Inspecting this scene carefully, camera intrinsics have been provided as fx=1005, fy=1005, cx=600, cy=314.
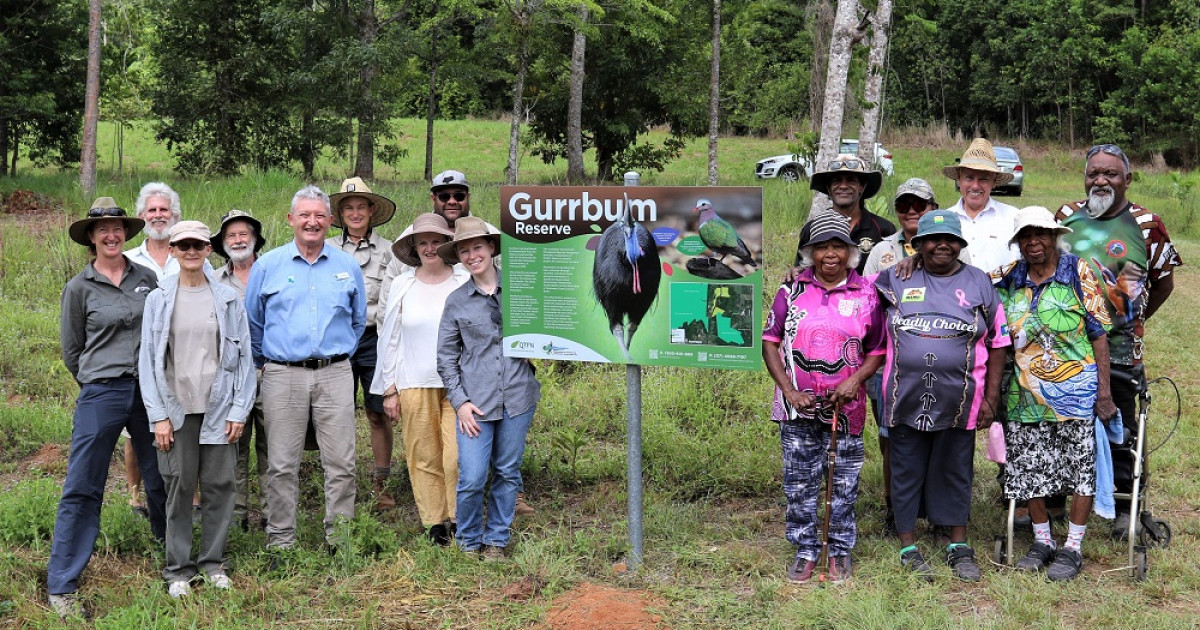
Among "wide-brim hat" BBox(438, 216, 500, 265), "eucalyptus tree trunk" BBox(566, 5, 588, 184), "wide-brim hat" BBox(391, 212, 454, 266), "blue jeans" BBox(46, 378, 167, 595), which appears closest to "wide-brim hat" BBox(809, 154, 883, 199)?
"wide-brim hat" BBox(438, 216, 500, 265)

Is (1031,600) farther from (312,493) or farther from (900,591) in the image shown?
(312,493)

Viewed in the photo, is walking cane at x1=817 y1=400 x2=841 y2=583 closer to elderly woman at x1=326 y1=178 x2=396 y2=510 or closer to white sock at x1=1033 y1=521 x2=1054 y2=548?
white sock at x1=1033 y1=521 x2=1054 y2=548

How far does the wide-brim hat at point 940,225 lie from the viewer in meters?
4.66

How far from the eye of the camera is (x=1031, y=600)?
450cm

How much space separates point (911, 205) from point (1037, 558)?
1.89 metres

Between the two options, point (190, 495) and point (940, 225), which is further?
point (190, 495)

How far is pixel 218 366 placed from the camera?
4820 mm

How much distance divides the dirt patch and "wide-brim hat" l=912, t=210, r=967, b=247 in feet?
6.95

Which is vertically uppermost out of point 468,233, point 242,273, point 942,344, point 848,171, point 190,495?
point 848,171

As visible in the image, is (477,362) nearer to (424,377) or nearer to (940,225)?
(424,377)

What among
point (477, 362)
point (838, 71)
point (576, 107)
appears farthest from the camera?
point (576, 107)

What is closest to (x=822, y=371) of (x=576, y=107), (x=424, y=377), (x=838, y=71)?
(x=424, y=377)

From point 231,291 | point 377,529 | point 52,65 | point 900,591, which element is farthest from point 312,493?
point 52,65

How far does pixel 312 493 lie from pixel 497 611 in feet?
7.21
